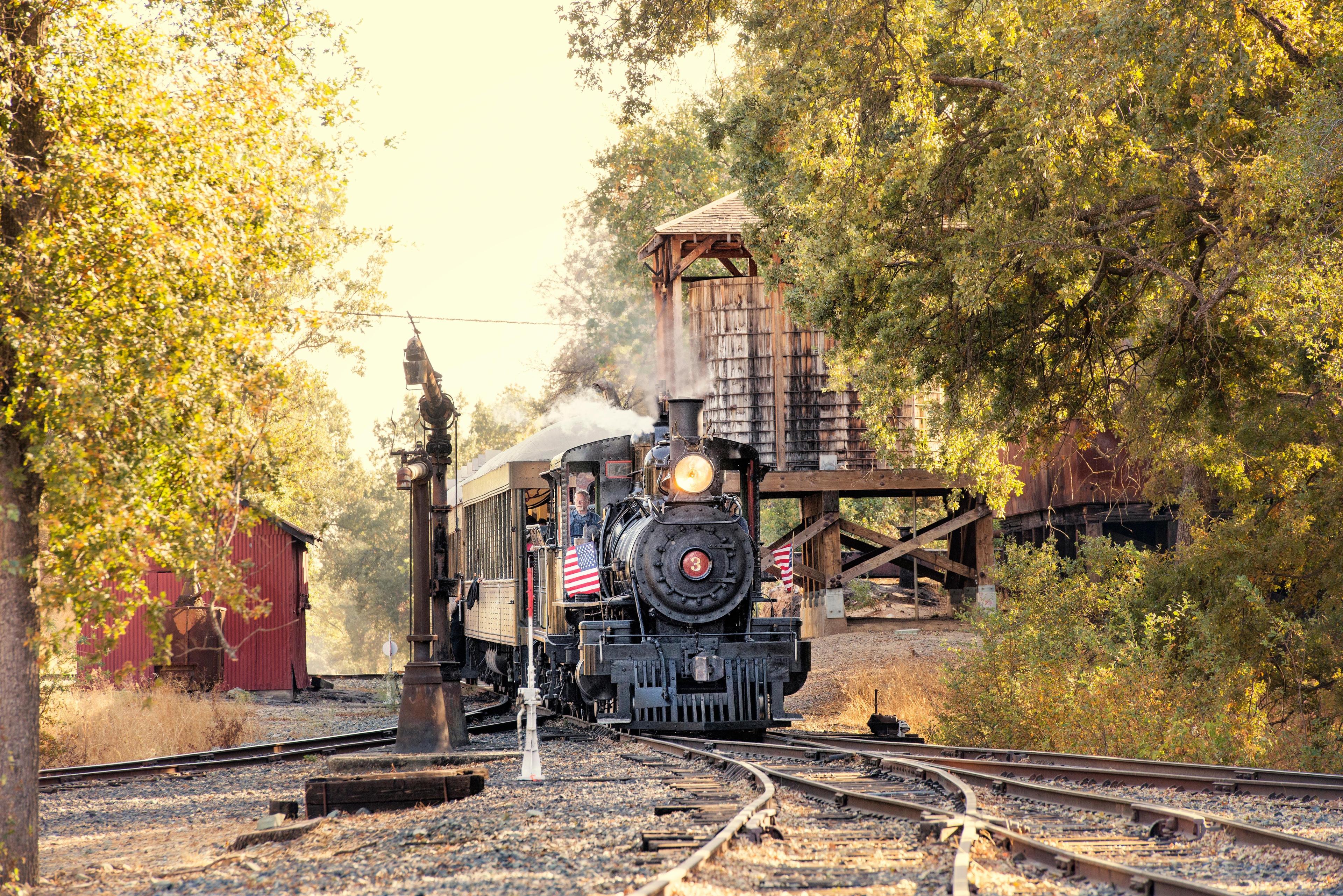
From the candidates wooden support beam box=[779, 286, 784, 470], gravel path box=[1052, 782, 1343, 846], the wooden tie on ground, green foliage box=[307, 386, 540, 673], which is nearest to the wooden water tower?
wooden support beam box=[779, 286, 784, 470]

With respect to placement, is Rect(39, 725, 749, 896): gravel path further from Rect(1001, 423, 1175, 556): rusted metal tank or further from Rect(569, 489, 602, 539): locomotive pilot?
Rect(1001, 423, 1175, 556): rusted metal tank

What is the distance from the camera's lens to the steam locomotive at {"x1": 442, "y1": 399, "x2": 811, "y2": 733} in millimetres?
13641

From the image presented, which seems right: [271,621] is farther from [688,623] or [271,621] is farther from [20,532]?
[20,532]

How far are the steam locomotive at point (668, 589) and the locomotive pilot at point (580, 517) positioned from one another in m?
0.02

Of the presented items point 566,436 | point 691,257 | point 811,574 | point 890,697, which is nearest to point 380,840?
point 890,697

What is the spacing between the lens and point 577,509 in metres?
15.6

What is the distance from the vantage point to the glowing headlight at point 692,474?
45.1 feet

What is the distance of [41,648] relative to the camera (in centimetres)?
902

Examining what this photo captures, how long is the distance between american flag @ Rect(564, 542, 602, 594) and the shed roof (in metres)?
11.3

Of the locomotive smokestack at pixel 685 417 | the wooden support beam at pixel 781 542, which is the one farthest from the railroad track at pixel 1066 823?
the wooden support beam at pixel 781 542

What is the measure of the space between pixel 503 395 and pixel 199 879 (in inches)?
2708

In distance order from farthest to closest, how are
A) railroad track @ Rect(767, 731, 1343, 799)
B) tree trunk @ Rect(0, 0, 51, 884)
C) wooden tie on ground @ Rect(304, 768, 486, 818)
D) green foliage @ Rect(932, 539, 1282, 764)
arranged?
green foliage @ Rect(932, 539, 1282, 764), wooden tie on ground @ Rect(304, 768, 486, 818), railroad track @ Rect(767, 731, 1343, 799), tree trunk @ Rect(0, 0, 51, 884)

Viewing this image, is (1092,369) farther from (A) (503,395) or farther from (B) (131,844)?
(A) (503,395)

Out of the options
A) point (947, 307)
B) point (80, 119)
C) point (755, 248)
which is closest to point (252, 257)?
point (80, 119)
